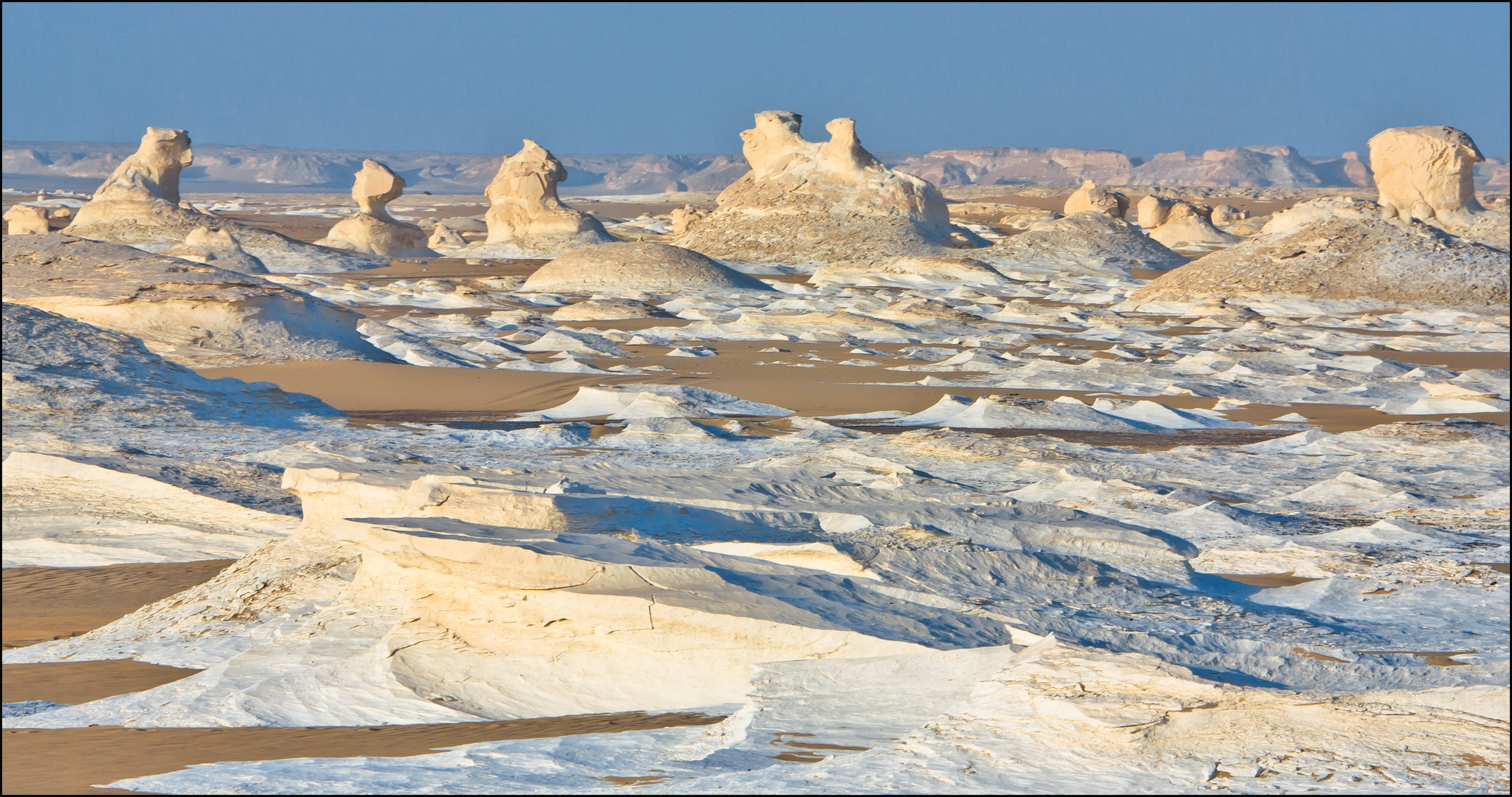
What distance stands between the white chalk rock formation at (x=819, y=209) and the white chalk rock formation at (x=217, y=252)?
11317mm

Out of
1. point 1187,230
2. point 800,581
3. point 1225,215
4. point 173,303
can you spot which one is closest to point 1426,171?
point 1187,230

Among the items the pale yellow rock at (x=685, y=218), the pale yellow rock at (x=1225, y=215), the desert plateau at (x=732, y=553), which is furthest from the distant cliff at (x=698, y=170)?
the desert plateau at (x=732, y=553)

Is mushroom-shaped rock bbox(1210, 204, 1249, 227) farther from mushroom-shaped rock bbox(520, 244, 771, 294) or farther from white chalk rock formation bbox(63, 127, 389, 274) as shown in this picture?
white chalk rock formation bbox(63, 127, 389, 274)

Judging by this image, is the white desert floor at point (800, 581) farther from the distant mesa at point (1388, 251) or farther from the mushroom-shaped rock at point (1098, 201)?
the mushroom-shaped rock at point (1098, 201)

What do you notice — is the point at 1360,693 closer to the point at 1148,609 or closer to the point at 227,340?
the point at 1148,609

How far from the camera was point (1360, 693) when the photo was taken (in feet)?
13.2

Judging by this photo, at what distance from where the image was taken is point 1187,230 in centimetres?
4275

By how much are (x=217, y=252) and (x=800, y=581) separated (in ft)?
86.7

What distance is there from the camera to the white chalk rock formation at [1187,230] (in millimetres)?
42375

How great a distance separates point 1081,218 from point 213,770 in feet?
111

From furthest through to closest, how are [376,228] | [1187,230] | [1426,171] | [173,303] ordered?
[1187,230] < [376,228] < [1426,171] < [173,303]

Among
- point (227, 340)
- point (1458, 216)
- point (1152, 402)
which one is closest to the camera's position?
point (1152, 402)

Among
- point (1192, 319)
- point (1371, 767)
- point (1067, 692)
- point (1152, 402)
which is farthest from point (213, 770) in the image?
point (1192, 319)

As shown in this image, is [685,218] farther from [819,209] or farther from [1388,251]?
[1388,251]
